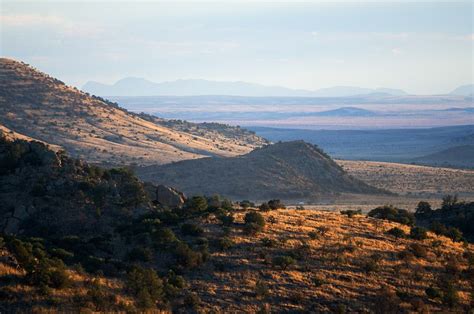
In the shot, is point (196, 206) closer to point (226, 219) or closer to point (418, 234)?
point (226, 219)

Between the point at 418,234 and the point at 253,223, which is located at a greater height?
the point at 253,223

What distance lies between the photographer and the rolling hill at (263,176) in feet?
193

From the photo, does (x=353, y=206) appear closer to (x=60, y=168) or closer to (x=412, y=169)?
(x=60, y=168)

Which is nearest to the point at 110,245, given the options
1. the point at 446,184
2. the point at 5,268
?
the point at 5,268

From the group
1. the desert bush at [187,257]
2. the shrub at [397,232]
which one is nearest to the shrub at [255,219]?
the desert bush at [187,257]

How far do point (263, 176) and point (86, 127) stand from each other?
106 feet

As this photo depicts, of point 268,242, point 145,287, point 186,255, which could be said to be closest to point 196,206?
point 268,242

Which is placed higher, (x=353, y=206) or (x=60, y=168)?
(x=60, y=168)

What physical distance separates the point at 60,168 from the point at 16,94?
212ft

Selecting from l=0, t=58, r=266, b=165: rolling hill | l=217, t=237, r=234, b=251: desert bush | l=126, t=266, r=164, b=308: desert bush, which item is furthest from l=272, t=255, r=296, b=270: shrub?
l=0, t=58, r=266, b=165: rolling hill

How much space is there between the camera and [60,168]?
27.3 meters

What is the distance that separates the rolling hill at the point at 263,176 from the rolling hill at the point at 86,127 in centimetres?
1062

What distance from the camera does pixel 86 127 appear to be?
85.6 metres

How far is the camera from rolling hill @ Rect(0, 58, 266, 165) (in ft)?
250
